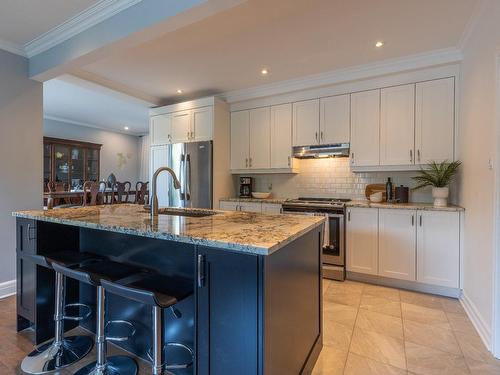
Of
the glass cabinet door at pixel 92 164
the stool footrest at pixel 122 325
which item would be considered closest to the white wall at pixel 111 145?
the glass cabinet door at pixel 92 164

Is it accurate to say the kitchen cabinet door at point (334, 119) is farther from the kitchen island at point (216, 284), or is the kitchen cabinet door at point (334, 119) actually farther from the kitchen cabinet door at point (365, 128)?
the kitchen island at point (216, 284)

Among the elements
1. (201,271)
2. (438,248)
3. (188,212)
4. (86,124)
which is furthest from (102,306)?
(86,124)

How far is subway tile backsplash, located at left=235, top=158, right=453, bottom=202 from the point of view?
3496 mm

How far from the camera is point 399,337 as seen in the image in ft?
6.84

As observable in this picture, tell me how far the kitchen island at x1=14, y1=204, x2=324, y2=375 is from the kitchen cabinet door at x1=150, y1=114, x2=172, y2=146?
259cm

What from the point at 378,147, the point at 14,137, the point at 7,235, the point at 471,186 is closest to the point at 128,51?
the point at 14,137

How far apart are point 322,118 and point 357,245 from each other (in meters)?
1.70

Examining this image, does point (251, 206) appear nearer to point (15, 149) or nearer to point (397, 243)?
point (397, 243)

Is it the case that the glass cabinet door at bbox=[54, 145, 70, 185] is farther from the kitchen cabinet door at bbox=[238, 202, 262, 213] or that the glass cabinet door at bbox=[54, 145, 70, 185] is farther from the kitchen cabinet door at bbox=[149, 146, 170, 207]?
the kitchen cabinet door at bbox=[238, 202, 262, 213]

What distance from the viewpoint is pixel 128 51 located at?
2.92 m

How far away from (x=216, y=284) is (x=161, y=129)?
154 inches

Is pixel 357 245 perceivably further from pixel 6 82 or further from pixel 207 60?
pixel 6 82

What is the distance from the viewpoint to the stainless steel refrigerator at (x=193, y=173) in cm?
409

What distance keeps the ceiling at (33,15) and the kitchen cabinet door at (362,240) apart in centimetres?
320
